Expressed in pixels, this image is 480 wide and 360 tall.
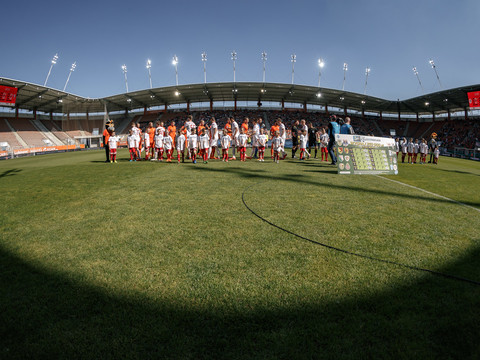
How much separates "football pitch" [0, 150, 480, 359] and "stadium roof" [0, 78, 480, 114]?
1487 inches

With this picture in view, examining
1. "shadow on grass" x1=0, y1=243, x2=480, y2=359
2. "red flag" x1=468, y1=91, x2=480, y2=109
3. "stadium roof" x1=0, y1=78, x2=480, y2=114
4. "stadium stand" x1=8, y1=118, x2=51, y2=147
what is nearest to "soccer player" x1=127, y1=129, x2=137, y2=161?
"shadow on grass" x1=0, y1=243, x2=480, y2=359

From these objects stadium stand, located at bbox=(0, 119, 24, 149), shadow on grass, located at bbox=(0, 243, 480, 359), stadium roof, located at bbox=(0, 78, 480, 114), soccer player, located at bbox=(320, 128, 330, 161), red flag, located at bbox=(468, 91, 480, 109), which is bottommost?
shadow on grass, located at bbox=(0, 243, 480, 359)

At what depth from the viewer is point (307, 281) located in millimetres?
2303

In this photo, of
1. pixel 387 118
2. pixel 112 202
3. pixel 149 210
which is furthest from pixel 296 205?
pixel 387 118

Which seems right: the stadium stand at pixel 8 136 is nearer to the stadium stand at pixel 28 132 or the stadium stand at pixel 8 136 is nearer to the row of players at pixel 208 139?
the stadium stand at pixel 28 132

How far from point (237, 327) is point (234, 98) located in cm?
4651

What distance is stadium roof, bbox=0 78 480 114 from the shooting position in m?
38.7

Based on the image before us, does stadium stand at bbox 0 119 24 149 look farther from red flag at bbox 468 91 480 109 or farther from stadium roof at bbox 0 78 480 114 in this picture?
red flag at bbox 468 91 480 109

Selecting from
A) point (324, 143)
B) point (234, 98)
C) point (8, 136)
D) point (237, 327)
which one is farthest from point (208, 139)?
point (8, 136)

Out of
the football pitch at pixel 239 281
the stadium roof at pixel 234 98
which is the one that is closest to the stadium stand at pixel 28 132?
the stadium roof at pixel 234 98

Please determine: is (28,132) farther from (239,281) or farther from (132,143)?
(239,281)

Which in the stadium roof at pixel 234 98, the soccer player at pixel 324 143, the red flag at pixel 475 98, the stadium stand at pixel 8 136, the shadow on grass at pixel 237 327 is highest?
the stadium roof at pixel 234 98

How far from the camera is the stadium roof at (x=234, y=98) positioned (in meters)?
38.7

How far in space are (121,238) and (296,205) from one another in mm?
3173
